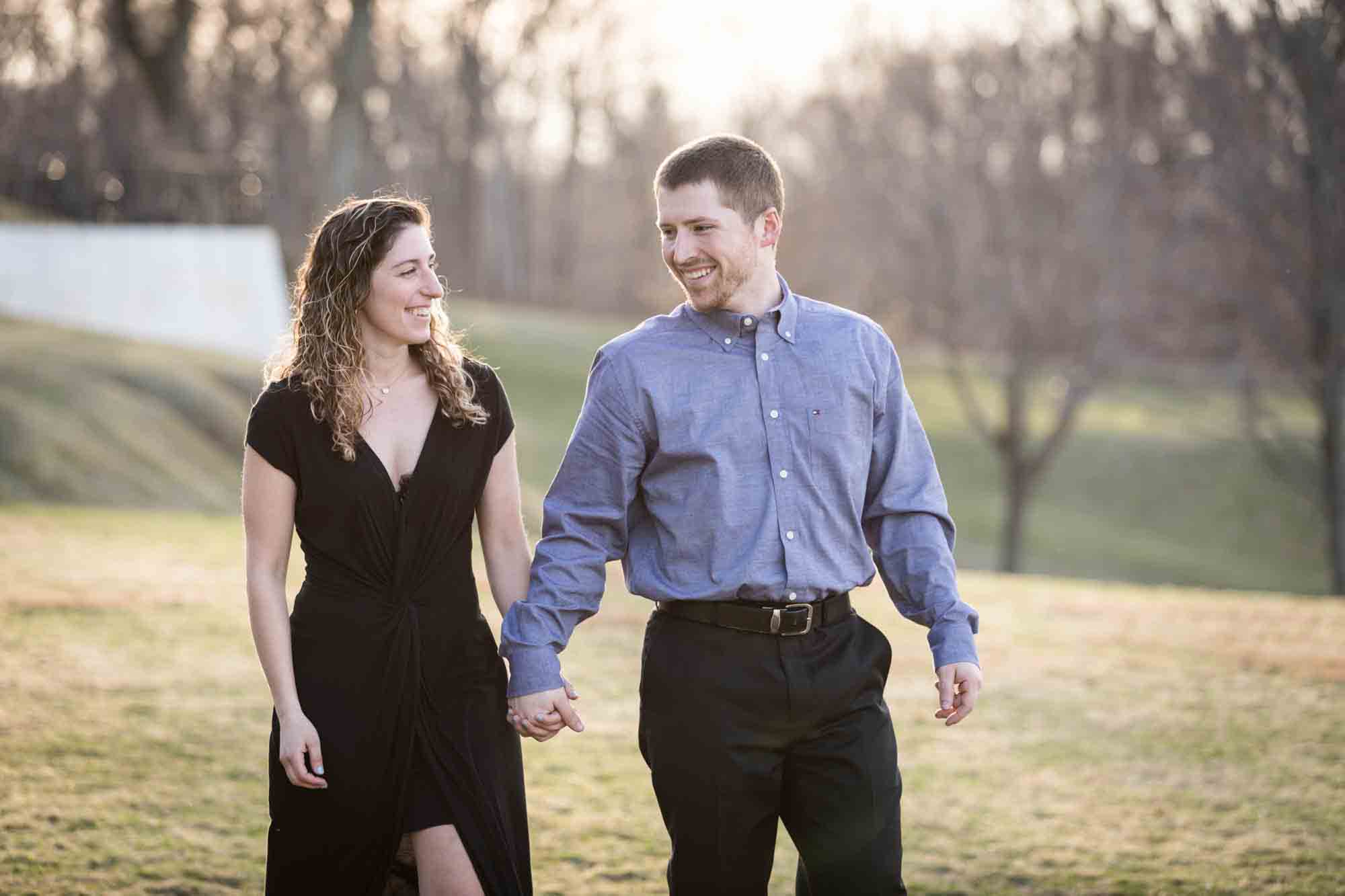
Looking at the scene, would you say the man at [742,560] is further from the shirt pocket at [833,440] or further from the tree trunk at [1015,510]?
the tree trunk at [1015,510]

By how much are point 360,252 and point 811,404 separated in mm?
1228

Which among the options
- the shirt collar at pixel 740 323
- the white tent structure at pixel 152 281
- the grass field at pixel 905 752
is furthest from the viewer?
the white tent structure at pixel 152 281

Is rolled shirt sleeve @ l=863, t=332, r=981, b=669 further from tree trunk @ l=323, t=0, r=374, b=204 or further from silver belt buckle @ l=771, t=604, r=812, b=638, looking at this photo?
tree trunk @ l=323, t=0, r=374, b=204

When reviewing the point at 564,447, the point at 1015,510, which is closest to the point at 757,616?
the point at 1015,510

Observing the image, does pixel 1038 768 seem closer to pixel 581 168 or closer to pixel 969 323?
pixel 969 323

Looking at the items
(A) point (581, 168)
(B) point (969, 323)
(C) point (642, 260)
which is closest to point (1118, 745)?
(B) point (969, 323)

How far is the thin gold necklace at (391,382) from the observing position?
3725mm

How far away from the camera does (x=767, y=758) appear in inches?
138

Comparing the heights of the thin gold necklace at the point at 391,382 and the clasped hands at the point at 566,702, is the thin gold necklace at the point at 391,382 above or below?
above

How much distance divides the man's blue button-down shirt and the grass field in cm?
232

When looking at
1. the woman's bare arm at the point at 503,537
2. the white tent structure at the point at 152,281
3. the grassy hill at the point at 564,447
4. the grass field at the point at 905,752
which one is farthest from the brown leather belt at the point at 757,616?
the white tent structure at the point at 152,281

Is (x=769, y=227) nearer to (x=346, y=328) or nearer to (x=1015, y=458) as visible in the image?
(x=346, y=328)

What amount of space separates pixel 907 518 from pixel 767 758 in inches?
29.8

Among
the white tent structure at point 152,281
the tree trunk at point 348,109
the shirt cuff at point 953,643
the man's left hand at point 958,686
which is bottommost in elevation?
the man's left hand at point 958,686
